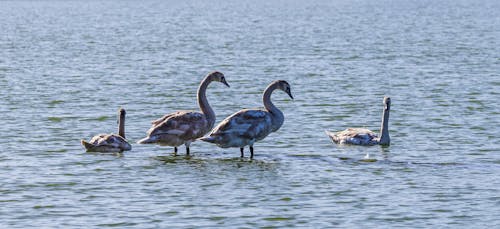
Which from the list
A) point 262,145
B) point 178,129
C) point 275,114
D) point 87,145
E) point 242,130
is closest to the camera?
point 242,130

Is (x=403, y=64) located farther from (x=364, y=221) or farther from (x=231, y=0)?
(x=231, y=0)

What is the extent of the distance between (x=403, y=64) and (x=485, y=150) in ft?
73.1

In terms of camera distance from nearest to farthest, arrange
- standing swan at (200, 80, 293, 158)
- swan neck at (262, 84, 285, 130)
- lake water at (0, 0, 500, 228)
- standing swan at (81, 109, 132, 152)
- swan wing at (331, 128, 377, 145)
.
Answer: lake water at (0, 0, 500, 228) → standing swan at (200, 80, 293, 158) → swan neck at (262, 84, 285, 130) → standing swan at (81, 109, 132, 152) → swan wing at (331, 128, 377, 145)

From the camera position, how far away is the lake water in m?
17.9

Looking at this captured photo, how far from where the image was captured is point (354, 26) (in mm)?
83750

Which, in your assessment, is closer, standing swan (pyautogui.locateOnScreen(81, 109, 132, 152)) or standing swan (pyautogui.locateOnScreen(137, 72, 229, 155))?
standing swan (pyautogui.locateOnScreen(137, 72, 229, 155))

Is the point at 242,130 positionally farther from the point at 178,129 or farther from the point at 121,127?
the point at 121,127

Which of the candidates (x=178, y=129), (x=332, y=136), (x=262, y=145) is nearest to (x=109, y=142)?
(x=178, y=129)

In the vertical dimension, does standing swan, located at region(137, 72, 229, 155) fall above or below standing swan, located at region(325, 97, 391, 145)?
above

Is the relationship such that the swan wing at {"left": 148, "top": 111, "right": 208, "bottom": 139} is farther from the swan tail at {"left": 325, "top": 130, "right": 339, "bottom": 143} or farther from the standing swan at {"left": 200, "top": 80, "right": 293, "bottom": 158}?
the swan tail at {"left": 325, "top": 130, "right": 339, "bottom": 143}

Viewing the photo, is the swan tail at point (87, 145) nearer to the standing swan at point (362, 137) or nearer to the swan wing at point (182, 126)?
the swan wing at point (182, 126)

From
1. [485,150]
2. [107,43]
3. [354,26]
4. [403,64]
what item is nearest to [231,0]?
[354,26]

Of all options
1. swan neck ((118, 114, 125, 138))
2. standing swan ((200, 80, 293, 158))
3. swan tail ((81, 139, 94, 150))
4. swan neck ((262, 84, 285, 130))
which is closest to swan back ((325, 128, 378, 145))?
swan neck ((262, 84, 285, 130))

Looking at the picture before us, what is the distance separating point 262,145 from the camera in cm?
2516
